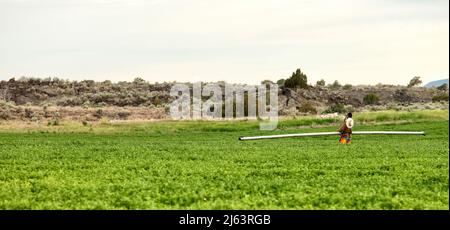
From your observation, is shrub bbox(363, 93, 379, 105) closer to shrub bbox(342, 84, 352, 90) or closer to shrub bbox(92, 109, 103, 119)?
shrub bbox(342, 84, 352, 90)

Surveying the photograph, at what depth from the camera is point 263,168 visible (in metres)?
20.0

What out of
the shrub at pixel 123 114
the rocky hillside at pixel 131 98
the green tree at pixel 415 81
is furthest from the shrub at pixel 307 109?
the green tree at pixel 415 81

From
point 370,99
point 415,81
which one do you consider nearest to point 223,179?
point 370,99

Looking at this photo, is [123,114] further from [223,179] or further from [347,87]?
[223,179]

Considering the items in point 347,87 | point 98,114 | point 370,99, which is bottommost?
point 98,114

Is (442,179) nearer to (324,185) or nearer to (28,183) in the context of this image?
(324,185)

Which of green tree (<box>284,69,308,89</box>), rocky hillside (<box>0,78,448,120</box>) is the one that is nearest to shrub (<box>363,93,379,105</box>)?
rocky hillside (<box>0,78,448,120</box>)

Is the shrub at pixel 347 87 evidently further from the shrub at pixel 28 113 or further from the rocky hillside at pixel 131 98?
the shrub at pixel 28 113

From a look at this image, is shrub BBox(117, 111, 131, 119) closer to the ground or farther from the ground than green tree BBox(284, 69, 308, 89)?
closer to the ground

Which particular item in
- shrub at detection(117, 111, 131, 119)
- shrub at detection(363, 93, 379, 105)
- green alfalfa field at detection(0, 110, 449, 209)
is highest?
shrub at detection(363, 93, 379, 105)

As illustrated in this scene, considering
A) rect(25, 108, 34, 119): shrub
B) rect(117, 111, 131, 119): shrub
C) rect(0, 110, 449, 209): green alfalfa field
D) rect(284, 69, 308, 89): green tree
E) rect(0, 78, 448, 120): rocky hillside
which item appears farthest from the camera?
rect(284, 69, 308, 89): green tree

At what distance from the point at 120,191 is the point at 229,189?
8.01ft

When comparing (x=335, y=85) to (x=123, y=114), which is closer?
(x=123, y=114)
